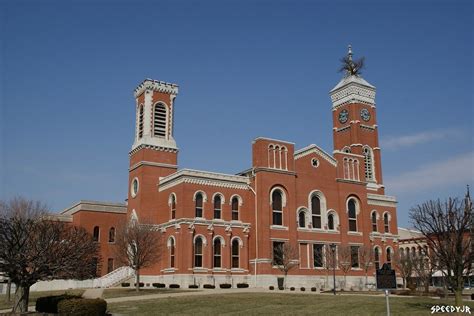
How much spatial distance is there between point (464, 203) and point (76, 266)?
21824 mm

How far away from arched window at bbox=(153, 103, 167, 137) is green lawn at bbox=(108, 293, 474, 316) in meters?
29.3

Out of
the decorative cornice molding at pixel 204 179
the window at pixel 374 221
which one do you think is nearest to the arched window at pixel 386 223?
the window at pixel 374 221

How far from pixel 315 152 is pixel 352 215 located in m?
9.56

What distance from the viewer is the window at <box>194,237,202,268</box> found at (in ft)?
174

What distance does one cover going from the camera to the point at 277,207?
193ft

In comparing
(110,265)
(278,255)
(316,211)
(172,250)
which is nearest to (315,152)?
(316,211)

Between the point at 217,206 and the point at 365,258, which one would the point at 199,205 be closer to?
the point at 217,206

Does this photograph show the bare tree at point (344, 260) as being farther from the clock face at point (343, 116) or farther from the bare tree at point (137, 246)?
the clock face at point (343, 116)

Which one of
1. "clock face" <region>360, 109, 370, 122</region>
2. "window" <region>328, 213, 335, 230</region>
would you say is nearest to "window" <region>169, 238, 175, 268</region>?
"window" <region>328, 213, 335, 230</region>

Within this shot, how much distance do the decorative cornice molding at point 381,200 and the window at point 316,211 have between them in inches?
393

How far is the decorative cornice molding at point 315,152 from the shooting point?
6166 centimetres

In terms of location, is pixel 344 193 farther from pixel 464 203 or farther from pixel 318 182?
pixel 464 203

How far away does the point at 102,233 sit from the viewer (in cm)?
6419

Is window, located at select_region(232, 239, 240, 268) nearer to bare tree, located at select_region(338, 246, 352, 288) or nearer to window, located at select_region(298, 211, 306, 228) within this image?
window, located at select_region(298, 211, 306, 228)
